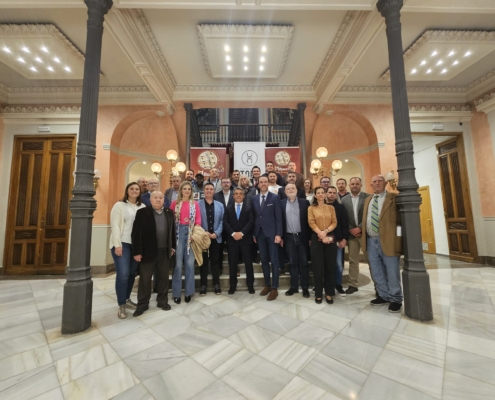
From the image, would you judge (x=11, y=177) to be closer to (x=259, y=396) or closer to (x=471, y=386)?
(x=259, y=396)

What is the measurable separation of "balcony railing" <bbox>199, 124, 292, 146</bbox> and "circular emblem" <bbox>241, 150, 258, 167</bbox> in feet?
14.1

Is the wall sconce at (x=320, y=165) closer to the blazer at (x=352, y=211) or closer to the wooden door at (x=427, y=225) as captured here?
the blazer at (x=352, y=211)

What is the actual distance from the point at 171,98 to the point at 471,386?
22.6 ft

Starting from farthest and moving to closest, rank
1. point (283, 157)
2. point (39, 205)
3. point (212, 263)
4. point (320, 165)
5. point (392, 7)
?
1. point (283, 157)
2. point (320, 165)
3. point (39, 205)
4. point (212, 263)
5. point (392, 7)

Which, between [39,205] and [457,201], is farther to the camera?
[457,201]

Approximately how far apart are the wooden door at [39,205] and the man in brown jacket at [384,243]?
6.47m

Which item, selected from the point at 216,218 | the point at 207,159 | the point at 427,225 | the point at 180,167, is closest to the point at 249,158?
the point at 207,159

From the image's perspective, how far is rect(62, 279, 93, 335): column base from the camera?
2.40 meters

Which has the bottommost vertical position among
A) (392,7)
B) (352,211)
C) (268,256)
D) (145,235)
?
(268,256)

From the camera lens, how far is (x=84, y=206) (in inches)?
103

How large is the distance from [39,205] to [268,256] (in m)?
5.83

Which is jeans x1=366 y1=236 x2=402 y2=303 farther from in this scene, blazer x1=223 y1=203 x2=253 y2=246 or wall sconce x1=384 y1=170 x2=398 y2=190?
wall sconce x1=384 y1=170 x2=398 y2=190

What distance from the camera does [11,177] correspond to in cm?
571

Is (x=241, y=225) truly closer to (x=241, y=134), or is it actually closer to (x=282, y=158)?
(x=282, y=158)
